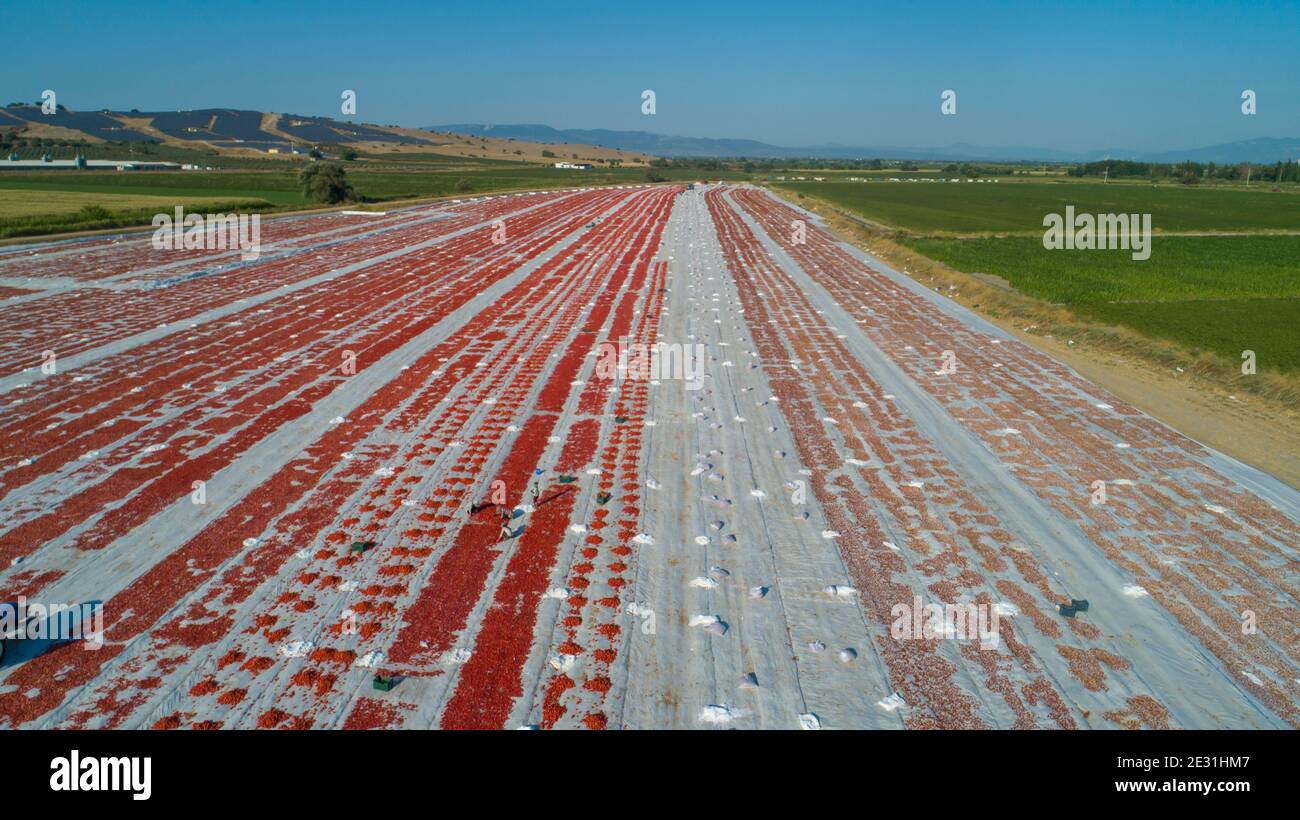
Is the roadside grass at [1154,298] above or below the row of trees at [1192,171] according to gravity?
below

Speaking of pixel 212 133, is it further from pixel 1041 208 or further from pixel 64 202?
pixel 1041 208

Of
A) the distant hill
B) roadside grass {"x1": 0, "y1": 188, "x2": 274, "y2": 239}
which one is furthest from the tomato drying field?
the distant hill

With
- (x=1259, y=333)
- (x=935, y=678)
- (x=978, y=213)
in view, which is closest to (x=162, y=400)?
(x=935, y=678)

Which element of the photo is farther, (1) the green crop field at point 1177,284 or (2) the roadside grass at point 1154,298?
(1) the green crop field at point 1177,284

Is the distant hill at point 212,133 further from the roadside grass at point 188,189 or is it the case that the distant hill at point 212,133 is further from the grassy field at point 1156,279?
the grassy field at point 1156,279

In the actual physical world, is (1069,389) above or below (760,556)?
above

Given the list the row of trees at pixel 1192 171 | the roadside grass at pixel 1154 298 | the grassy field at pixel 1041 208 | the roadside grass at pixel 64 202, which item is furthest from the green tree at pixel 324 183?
the row of trees at pixel 1192 171

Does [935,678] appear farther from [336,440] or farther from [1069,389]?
[1069,389]
